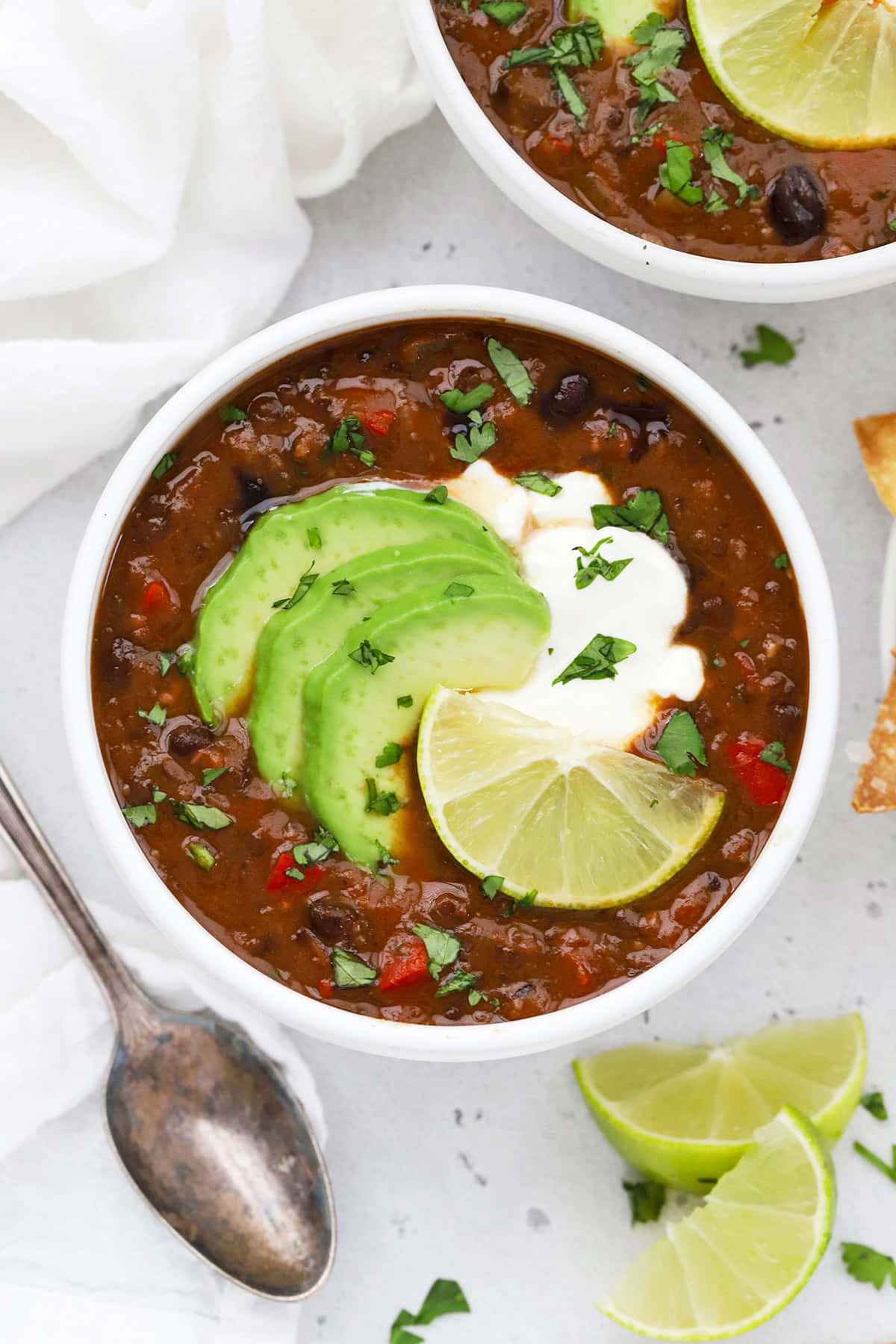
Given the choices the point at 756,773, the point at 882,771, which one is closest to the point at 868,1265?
the point at 882,771

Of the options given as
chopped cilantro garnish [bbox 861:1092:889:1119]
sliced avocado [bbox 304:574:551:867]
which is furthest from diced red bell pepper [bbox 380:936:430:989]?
chopped cilantro garnish [bbox 861:1092:889:1119]

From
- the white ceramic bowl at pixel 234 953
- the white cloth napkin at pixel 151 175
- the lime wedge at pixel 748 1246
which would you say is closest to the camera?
the white ceramic bowl at pixel 234 953

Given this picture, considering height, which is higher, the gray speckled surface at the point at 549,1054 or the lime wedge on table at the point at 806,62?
the lime wedge on table at the point at 806,62

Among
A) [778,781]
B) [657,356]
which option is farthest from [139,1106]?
[657,356]

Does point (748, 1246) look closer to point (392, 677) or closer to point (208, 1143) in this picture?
point (208, 1143)

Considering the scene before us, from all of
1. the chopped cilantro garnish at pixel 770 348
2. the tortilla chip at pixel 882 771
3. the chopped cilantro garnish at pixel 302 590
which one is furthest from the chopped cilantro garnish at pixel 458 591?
the chopped cilantro garnish at pixel 770 348

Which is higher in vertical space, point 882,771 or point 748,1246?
point 882,771

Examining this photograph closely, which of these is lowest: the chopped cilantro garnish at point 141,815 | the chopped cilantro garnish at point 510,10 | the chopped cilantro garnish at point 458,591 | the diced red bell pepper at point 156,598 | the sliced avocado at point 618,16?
the chopped cilantro garnish at point 141,815

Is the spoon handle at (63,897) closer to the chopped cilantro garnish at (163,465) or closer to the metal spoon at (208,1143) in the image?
the metal spoon at (208,1143)
